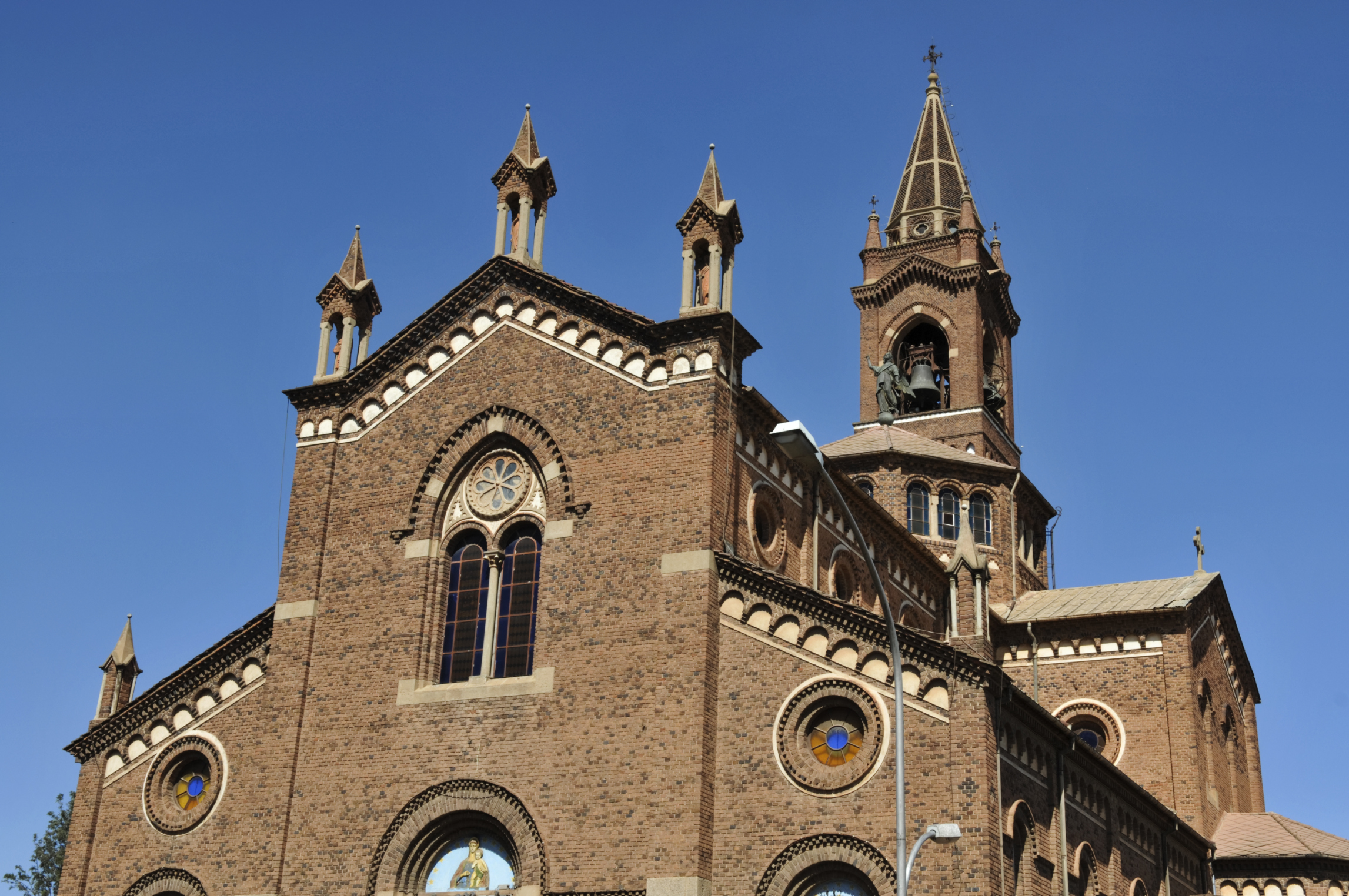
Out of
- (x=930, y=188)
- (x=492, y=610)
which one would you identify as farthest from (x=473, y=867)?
(x=930, y=188)

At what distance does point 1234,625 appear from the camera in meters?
43.4

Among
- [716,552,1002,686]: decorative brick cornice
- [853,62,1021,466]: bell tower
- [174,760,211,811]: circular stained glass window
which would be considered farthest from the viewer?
[853,62,1021,466]: bell tower

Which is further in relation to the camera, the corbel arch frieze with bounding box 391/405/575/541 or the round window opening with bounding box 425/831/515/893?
the corbel arch frieze with bounding box 391/405/575/541

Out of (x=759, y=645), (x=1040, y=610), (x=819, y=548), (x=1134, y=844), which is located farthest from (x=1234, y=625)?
(x=759, y=645)

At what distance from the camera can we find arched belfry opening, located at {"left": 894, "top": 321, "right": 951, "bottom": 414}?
50969mm

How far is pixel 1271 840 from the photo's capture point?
37.7 m

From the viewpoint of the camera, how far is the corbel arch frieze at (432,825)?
82.8 feet

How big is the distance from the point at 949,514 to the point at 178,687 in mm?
23682

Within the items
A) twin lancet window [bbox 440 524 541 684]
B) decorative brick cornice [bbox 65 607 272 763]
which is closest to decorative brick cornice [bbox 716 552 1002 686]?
twin lancet window [bbox 440 524 541 684]

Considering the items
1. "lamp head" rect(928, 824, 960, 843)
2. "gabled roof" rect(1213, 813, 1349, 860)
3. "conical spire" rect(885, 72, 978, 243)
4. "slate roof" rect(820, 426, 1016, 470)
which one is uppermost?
"conical spire" rect(885, 72, 978, 243)

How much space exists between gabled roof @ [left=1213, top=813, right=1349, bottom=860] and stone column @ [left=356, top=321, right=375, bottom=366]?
23588 mm

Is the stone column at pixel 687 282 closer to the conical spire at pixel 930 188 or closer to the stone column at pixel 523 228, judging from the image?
the stone column at pixel 523 228

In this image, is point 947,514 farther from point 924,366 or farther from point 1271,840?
point 1271,840

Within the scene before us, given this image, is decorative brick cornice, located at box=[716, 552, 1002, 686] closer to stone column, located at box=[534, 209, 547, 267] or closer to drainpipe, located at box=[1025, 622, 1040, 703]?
stone column, located at box=[534, 209, 547, 267]
